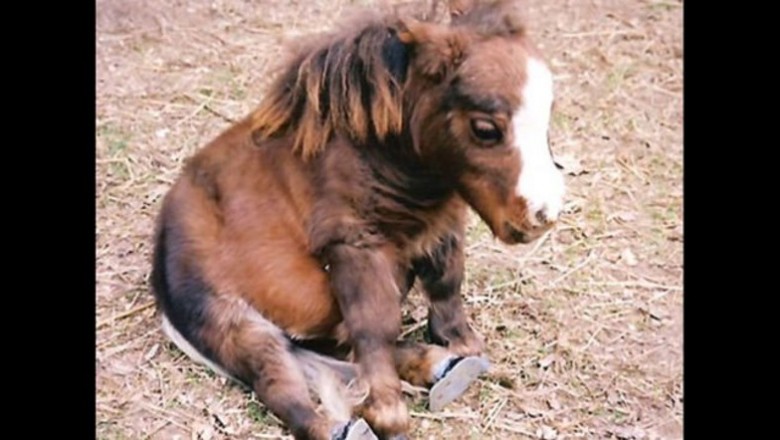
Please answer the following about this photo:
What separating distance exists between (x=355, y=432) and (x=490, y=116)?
719 mm

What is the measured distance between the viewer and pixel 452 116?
2.33 metres

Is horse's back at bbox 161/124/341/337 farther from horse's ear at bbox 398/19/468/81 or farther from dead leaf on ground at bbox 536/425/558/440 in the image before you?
dead leaf on ground at bbox 536/425/558/440

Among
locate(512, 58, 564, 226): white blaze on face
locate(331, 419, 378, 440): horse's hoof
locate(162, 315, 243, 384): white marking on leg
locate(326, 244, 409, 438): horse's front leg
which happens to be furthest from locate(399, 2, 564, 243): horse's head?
locate(162, 315, 243, 384): white marking on leg

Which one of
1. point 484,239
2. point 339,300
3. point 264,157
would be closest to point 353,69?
point 264,157

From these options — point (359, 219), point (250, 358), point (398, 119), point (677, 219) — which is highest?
point (398, 119)

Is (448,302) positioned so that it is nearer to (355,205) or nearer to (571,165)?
(355,205)

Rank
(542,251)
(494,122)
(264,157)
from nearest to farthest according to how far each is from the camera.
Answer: (494,122)
(264,157)
(542,251)

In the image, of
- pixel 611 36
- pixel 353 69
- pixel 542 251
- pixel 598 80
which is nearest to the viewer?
pixel 353 69

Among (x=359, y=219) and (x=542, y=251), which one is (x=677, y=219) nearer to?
(x=542, y=251)

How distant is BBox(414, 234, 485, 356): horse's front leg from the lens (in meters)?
2.67

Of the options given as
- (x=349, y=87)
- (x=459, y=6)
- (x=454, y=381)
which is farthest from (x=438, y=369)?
(x=459, y=6)

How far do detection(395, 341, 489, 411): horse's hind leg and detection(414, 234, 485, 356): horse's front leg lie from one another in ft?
0.21

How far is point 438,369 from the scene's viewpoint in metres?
2.64

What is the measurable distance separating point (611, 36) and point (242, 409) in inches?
89.7
